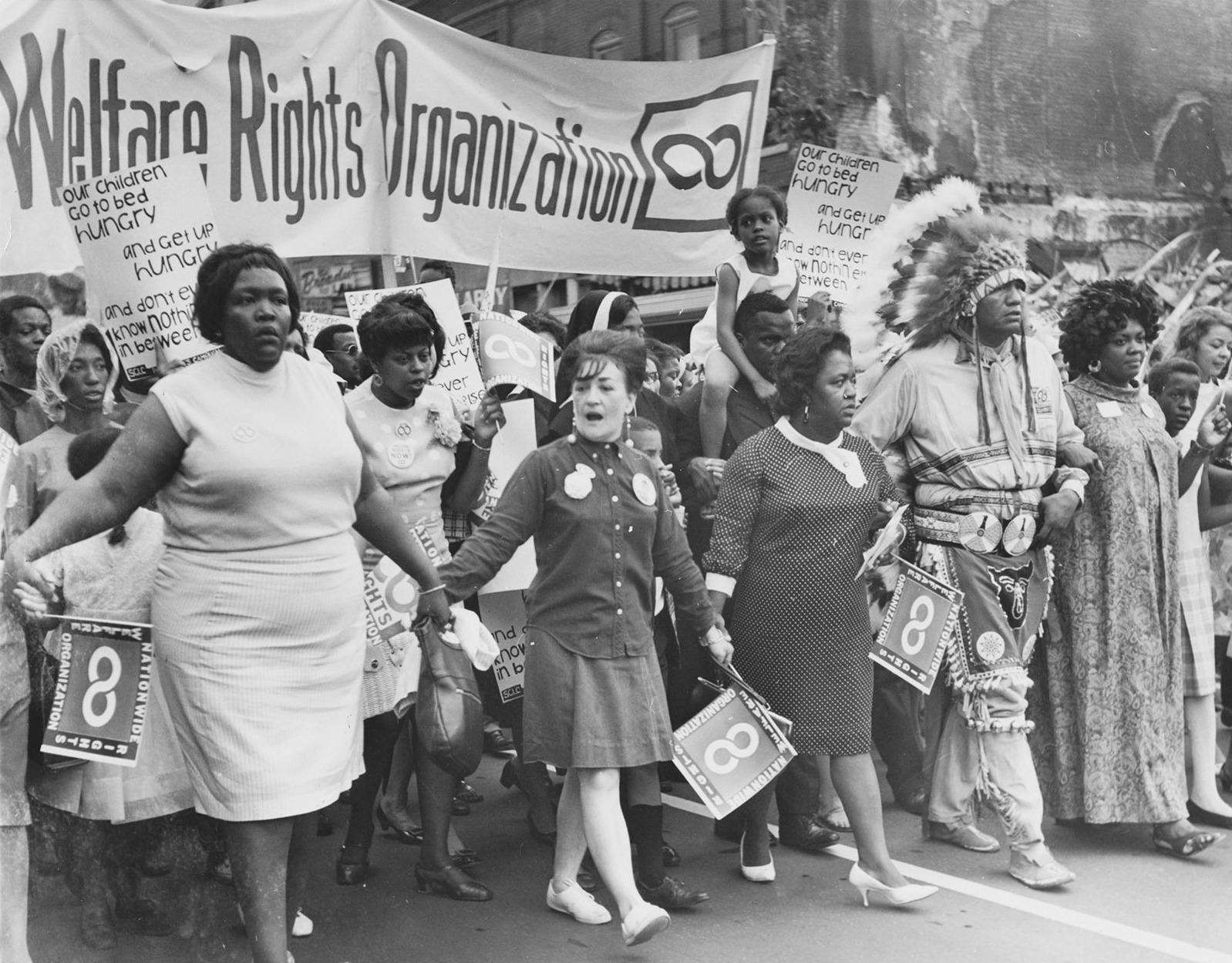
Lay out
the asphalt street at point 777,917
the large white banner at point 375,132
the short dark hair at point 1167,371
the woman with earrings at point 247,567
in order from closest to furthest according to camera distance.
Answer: the woman with earrings at point 247,567
the asphalt street at point 777,917
the large white banner at point 375,132
the short dark hair at point 1167,371

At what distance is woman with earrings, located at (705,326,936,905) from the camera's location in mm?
4711

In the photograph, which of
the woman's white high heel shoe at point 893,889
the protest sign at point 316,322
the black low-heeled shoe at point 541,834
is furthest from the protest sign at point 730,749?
the protest sign at point 316,322

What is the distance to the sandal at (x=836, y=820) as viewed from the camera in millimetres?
5613

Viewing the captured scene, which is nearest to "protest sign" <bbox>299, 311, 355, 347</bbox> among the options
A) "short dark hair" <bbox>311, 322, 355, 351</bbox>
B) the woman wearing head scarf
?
"short dark hair" <bbox>311, 322, 355, 351</bbox>

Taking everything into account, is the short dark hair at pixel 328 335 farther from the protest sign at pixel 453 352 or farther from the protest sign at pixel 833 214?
the protest sign at pixel 833 214

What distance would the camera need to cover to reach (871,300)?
5.46m

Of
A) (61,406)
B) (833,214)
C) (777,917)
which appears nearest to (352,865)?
(777,917)

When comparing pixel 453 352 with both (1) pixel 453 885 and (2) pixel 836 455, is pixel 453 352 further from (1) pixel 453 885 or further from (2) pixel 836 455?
(1) pixel 453 885

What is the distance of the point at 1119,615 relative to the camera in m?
5.35

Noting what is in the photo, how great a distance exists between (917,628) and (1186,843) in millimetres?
1304

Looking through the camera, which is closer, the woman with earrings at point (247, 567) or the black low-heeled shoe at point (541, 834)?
the woman with earrings at point (247, 567)

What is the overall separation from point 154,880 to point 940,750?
9.27 feet

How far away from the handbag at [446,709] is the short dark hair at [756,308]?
2042 millimetres

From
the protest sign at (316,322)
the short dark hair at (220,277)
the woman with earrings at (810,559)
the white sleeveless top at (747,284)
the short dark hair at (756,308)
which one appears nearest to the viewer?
the short dark hair at (220,277)
